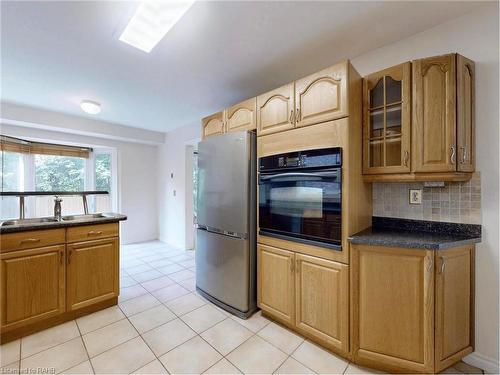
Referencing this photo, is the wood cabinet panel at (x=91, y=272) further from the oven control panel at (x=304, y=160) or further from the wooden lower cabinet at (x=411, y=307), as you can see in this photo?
the wooden lower cabinet at (x=411, y=307)

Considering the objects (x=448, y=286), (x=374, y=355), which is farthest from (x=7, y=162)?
(x=448, y=286)

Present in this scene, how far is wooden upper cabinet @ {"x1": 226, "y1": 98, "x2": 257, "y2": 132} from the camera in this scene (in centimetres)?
219

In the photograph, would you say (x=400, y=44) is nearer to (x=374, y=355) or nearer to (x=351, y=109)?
(x=351, y=109)

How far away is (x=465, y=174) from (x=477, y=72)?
69 cm

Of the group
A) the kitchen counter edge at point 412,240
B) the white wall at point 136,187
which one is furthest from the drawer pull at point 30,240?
the white wall at point 136,187

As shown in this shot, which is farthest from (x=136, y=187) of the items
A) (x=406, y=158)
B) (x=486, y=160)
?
(x=486, y=160)

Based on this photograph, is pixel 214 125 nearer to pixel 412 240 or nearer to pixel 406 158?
pixel 406 158

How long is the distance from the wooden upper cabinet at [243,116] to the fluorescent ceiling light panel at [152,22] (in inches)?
34.2

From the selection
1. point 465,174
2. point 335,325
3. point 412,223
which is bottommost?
point 335,325

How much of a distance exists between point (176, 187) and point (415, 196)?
12.7 feet

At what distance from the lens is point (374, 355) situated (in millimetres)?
1499

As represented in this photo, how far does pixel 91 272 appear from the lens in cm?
218

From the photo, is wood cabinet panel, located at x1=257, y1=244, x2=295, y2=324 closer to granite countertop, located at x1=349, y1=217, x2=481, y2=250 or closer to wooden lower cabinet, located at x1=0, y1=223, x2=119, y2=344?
granite countertop, located at x1=349, y1=217, x2=481, y2=250

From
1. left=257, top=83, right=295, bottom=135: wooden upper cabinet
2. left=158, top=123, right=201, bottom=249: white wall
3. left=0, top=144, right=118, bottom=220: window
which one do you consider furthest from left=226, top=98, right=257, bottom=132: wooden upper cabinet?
left=0, top=144, right=118, bottom=220: window
